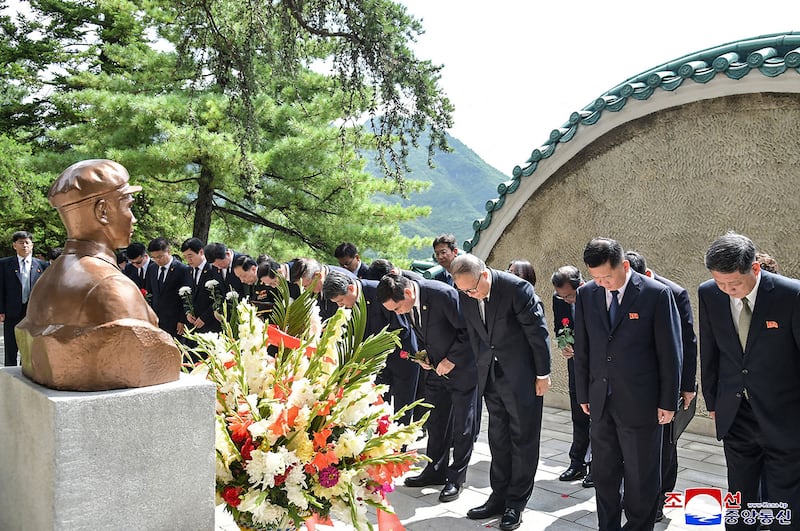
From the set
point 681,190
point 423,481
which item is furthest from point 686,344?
point 681,190

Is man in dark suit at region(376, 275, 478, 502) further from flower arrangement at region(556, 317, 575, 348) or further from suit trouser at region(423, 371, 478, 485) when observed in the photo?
flower arrangement at region(556, 317, 575, 348)

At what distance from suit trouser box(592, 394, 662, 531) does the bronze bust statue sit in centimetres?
256

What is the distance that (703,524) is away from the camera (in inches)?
174

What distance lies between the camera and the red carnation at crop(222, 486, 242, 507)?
2.36m

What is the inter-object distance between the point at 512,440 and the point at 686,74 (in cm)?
394

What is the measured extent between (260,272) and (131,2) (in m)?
10.5

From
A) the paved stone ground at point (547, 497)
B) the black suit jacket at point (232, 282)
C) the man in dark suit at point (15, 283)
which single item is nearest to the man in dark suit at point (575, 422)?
the paved stone ground at point (547, 497)

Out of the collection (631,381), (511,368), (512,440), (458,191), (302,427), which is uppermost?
(458,191)

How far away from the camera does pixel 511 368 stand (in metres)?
4.61

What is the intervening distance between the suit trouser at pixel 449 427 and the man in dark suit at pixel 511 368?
15.3 inches

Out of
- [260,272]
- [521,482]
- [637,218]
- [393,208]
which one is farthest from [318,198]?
[521,482]

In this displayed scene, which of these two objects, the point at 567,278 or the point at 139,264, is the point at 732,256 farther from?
the point at 139,264

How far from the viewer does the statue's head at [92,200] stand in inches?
98.0

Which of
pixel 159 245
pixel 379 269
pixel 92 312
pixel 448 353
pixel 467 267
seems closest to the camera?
pixel 92 312
